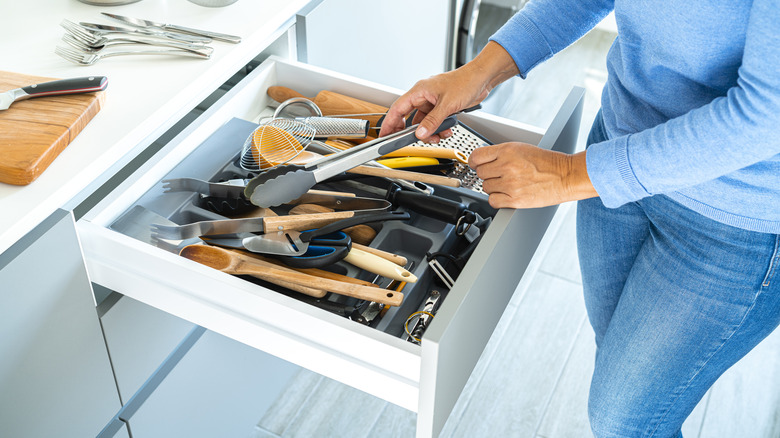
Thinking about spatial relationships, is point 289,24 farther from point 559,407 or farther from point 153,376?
point 559,407

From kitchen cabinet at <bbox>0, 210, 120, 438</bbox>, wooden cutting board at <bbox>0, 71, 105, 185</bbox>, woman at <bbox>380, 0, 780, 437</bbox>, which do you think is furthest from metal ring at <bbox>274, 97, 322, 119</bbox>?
kitchen cabinet at <bbox>0, 210, 120, 438</bbox>

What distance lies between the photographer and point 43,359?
928 mm

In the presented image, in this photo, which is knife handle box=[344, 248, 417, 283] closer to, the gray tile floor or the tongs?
the tongs

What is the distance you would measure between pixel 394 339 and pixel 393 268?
13 centimetres

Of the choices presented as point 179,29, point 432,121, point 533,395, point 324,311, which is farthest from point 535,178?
point 533,395

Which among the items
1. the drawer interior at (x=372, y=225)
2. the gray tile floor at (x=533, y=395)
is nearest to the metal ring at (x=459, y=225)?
the drawer interior at (x=372, y=225)

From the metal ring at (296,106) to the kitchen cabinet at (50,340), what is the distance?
404 millimetres

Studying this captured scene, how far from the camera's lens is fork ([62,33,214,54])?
1.06 meters

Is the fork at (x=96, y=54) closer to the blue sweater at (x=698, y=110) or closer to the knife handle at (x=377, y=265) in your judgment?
the knife handle at (x=377, y=265)

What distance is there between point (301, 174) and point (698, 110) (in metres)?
0.47

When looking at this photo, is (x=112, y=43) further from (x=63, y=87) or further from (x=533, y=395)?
(x=533, y=395)

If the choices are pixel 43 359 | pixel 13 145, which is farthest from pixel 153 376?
pixel 13 145

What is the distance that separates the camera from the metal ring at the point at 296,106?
1.17m

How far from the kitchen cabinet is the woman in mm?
475
